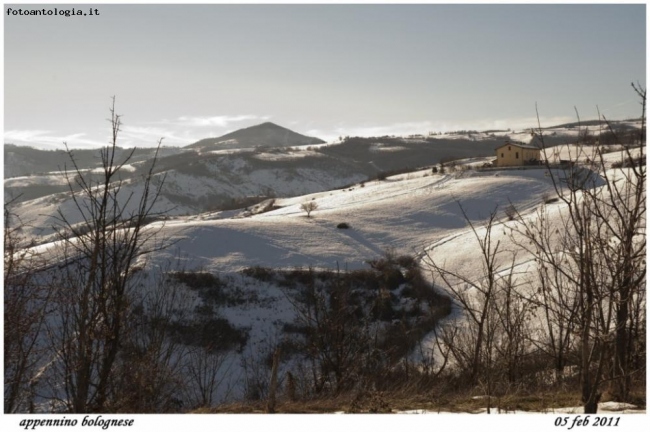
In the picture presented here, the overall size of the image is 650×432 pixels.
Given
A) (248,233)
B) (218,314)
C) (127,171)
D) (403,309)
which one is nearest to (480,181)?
(248,233)

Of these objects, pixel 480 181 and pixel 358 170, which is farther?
pixel 358 170

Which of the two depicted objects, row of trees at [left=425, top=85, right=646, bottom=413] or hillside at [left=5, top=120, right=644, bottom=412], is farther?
hillside at [left=5, top=120, right=644, bottom=412]

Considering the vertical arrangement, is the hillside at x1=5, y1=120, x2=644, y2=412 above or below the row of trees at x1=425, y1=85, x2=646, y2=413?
below

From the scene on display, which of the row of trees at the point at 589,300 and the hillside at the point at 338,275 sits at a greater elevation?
the row of trees at the point at 589,300

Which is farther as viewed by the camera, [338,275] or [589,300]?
[338,275]

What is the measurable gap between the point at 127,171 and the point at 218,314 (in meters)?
155

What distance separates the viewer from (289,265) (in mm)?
39531

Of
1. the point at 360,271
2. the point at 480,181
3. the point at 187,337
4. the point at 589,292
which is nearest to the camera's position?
the point at 589,292

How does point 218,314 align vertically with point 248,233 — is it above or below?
below

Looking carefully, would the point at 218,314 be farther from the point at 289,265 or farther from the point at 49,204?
the point at 49,204

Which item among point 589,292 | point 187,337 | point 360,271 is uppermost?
point 589,292

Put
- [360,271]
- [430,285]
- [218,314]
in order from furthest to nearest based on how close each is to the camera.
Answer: [360,271], [430,285], [218,314]

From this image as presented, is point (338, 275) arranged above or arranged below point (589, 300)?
below

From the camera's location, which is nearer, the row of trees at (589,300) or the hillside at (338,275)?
the row of trees at (589,300)
